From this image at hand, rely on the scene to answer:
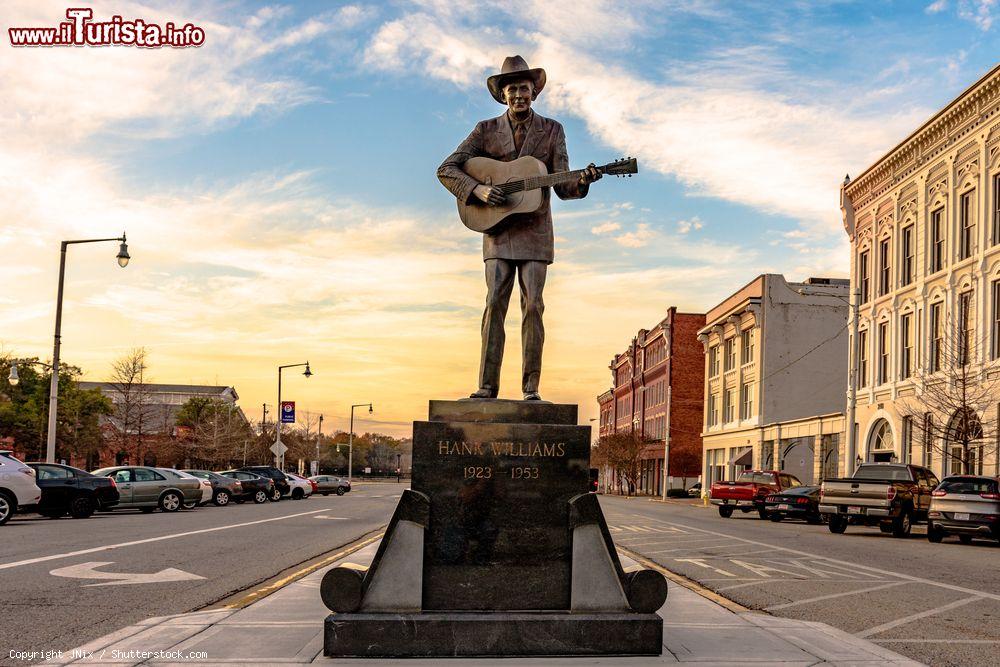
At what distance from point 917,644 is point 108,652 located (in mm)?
6051

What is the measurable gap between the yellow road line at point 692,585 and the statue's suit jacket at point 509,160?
2793 millimetres

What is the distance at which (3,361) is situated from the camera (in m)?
66.9

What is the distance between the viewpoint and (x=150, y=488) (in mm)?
29797

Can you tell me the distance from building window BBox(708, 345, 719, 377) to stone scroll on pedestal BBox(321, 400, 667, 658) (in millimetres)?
63777

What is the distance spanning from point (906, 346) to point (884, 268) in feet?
13.7

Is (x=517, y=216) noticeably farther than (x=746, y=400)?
No

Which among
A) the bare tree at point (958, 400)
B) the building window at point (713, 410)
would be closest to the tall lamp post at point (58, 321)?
the bare tree at point (958, 400)

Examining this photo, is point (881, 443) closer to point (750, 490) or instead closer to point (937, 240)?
point (937, 240)

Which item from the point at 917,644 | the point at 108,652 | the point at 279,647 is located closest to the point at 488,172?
the point at 279,647

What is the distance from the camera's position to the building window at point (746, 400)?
60594 mm

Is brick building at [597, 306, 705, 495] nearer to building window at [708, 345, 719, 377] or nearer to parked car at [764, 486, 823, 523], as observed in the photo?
building window at [708, 345, 719, 377]

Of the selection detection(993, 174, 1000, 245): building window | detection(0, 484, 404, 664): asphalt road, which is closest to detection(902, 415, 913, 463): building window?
detection(993, 174, 1000, 245): building window

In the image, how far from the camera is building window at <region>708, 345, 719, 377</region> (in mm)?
68875

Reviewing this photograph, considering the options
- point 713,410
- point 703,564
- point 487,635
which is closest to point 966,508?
point 703,564
